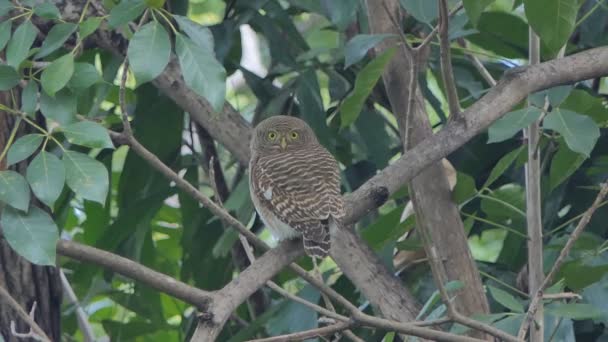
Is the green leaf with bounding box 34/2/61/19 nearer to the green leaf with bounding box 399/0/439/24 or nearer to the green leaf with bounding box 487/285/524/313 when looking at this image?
the green leaf with bounding box 399/0/439/24

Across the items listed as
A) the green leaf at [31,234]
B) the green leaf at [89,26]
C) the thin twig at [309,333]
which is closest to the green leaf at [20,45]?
the green leaf at [89,26]

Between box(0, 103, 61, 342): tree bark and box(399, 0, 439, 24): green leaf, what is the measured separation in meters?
1.36

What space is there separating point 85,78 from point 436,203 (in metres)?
1.23

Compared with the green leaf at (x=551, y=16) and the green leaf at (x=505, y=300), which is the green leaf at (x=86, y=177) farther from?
the green leaf at (x=551, y=16)

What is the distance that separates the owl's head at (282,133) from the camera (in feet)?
11.9

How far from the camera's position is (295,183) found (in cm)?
347

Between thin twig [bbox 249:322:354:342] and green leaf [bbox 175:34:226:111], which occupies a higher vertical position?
green leaf [bbox 175:34:226:111]

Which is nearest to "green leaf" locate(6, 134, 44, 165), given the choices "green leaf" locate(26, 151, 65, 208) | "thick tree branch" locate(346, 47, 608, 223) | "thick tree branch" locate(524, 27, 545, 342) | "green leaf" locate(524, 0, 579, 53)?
"green leaf" locate(26, 151, 65, 208)

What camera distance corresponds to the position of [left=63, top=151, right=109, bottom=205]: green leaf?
227 cm

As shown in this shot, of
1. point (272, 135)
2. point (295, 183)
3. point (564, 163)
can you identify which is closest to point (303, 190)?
point (295, 183)

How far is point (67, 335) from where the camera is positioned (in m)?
4.36

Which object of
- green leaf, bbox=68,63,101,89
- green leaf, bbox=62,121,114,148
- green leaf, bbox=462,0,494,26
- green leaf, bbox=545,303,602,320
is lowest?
green leaf, bbox=545,303,602,320

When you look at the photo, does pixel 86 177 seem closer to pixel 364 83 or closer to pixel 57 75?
pixel 57 75

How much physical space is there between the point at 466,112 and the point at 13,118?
1.45 meters
